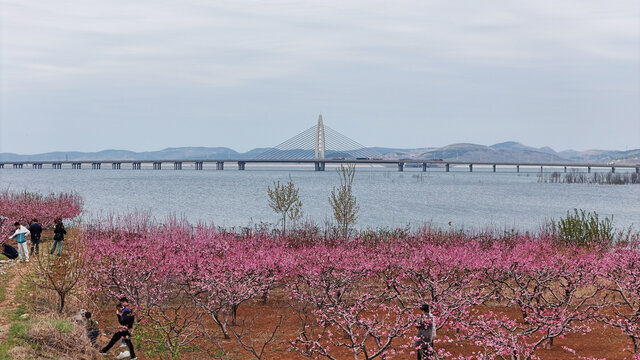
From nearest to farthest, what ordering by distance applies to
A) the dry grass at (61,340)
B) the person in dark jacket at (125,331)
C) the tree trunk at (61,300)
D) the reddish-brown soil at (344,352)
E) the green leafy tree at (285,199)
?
the dry grass at (61,340)
the person in dark jacket at (125,331)
the reddish-brown soil at (344,352)
the tree trunk at (61,300)
the green leafy tree at (285,199)

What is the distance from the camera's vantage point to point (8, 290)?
2058 cm

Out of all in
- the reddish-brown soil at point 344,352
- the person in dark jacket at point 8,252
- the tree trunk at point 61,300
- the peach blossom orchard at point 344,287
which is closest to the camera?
the reddish-brown soil at point 344,352

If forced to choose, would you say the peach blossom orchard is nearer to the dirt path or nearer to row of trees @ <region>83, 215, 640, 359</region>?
row of trees @ <region>83, 215, 640, 359</region>

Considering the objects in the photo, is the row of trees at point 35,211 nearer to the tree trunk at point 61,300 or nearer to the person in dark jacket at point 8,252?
the person in dark jacket at point 8,252

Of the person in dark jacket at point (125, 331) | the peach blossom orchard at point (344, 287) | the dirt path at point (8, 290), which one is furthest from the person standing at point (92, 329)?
the dirt path at point (8, 290)

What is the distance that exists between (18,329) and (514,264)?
1430 cm

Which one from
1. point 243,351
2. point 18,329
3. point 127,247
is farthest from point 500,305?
point 18,329

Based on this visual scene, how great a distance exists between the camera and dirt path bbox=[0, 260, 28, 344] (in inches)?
658

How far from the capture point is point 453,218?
253 ft

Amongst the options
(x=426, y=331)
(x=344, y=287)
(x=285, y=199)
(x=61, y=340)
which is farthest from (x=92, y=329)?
(x=285, y=199)

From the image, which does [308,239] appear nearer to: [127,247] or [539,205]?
[127,247]

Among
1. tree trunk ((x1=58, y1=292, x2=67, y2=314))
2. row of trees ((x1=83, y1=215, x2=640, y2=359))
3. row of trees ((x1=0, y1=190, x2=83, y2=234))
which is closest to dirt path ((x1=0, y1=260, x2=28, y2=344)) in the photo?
tree trunk ((x1=58, y1=292, x2=67, y2=314))

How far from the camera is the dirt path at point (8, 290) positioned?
54.8 feet

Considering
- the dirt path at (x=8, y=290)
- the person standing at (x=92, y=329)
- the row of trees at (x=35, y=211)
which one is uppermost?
the row of trees at (x=35, y=211)
